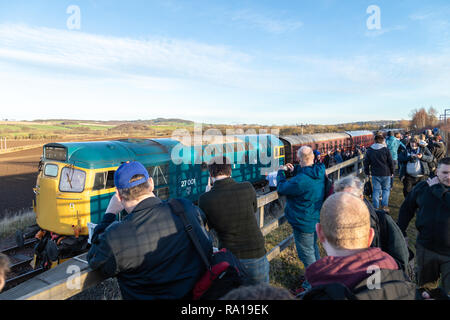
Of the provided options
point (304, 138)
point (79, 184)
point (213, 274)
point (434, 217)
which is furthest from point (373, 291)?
point (304, 138)

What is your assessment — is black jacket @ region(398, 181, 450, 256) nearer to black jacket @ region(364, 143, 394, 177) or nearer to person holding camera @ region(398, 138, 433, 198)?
black jacket @ region(364, 143, 394, 177)

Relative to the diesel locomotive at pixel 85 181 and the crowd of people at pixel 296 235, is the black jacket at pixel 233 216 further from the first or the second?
the diesel locomotive at pixel 85 181

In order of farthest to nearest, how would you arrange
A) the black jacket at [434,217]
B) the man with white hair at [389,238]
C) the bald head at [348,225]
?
the black jacket at [434,217] < the man with white hair at [389,238] < the bald head at [348,225]

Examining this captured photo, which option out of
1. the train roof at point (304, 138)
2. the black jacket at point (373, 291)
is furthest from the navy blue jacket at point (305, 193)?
the train roof at point (304, 138)

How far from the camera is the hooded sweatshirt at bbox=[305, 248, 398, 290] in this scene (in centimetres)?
158

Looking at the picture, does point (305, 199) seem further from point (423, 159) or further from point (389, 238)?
point (423, 159)

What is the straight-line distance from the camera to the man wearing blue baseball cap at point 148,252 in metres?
1.92

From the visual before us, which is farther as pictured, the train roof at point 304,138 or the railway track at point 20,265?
the train roof at point 304,138

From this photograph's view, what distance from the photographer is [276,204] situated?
11.9m

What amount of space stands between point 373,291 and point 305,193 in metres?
2.66

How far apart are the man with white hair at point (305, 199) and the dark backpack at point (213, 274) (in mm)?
2068

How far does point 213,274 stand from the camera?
6.63 ft

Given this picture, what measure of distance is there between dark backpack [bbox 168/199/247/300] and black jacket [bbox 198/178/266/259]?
93cm
